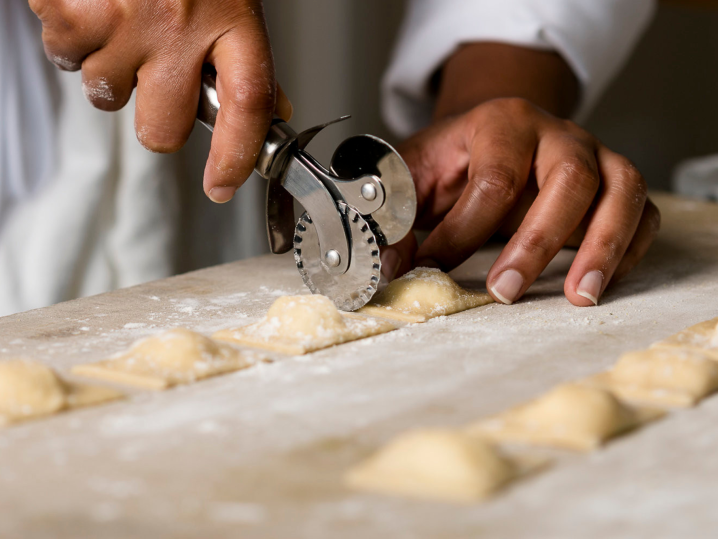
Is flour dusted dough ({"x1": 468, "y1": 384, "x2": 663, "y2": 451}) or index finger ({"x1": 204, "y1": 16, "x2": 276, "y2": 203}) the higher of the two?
index finger ({"x1": 204, "y1": 16, "x2": 276, "y2": 203})

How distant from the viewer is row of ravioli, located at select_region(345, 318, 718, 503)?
2.29 ft

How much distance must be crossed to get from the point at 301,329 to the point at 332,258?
188mm

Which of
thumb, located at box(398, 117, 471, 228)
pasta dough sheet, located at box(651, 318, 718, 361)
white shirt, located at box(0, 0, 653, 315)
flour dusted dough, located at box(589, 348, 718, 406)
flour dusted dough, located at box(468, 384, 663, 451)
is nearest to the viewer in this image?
flour dusted dough, located at box(468, 384, 663, 451)

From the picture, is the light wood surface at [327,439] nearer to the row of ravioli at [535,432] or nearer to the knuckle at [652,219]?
the row of ravioli at [535,432]

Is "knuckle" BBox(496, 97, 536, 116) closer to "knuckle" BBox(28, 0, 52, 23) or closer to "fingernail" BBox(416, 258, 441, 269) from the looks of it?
"fingernail" BBox(416, 258, 441, 269)

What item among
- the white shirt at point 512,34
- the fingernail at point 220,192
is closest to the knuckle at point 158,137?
the fingernail at point 220,192

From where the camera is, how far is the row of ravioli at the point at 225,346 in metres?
0.89

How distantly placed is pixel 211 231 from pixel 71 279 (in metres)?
0.60

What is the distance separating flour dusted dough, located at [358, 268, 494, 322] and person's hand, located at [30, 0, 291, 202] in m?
0.33

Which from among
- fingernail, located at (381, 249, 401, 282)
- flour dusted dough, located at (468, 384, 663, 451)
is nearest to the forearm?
fingernail, located at (381, 249, 401, 282)

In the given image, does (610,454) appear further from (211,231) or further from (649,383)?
(211,231)

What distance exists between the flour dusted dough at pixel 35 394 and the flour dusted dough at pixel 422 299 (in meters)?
0.53

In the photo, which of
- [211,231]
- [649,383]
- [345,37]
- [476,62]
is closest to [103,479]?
[649,383]

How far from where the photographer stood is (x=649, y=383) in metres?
0.95
